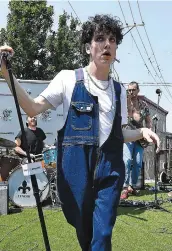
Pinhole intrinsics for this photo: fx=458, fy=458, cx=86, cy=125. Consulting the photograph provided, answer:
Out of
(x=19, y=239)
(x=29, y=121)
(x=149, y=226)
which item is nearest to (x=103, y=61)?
(x=19, y=239)

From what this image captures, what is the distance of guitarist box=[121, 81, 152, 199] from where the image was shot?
771 cm

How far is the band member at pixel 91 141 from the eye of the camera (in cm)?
292

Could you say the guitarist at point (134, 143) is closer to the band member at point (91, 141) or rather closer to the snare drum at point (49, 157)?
the snare drum at point (49, 157)

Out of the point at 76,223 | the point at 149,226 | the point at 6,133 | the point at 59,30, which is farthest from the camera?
the point at 59,30

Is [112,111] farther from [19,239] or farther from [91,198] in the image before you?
[19,239]

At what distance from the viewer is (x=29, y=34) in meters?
30.9

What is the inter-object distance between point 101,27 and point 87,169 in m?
0.97

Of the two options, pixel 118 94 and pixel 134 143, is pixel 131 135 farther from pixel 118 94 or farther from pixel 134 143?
pixel 134 143

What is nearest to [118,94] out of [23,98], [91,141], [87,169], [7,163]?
[91,141]

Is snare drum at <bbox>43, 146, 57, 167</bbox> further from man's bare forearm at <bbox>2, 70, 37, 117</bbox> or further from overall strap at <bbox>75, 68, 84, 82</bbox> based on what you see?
man's bare forearm at <bbox>2, 70, 37, 117</bbox>

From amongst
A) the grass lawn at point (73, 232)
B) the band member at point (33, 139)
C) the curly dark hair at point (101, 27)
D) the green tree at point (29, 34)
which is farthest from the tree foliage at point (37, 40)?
the curly dark hair at point (101, 27)

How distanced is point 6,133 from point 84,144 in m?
11.8

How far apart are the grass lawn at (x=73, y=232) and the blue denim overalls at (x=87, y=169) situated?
1.78 m

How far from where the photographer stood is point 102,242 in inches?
111
